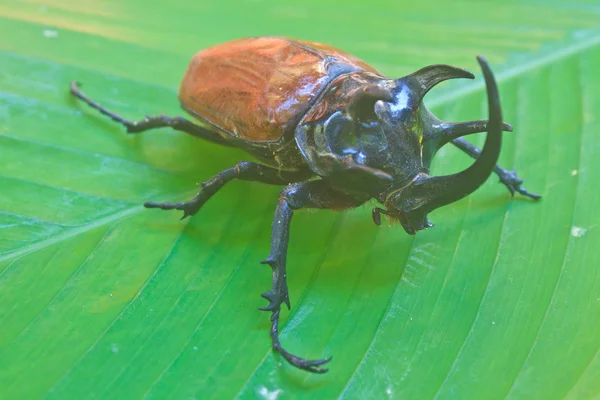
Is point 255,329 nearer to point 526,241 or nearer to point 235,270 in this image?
point 235,270

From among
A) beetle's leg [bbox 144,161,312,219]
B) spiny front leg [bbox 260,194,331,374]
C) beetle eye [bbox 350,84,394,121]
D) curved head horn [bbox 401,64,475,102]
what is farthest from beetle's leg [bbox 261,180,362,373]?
curved head horn [bbox 401,64,475,102]

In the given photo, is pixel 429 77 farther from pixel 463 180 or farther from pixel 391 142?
pixel 463 180

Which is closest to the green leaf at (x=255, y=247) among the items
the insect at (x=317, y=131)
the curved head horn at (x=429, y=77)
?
the insect at (x=317, y=131)

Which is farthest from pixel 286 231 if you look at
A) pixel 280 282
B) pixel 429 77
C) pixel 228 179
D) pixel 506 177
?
pixel 506 177

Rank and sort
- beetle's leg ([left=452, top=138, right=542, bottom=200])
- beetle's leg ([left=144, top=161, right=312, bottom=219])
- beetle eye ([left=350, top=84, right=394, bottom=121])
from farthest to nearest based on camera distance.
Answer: beetle's leg ([left=452, top=138, right=542, bottom=200]), beetle's leg ([left=144, top=161, right=312, bottom=219]), beetle eye ([left=350, top=84, right=394, bottom=121])

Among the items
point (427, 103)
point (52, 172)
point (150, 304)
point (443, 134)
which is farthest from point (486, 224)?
point (52, 172)

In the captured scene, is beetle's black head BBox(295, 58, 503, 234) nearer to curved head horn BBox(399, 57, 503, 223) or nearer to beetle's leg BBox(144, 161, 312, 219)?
curved head horn BBox(399, 57, 503, 223)

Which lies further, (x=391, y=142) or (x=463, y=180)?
(x=391, y=142)

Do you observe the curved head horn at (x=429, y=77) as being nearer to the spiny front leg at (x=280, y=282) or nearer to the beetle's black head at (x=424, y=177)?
the beetle's black head at (x=424, y=177)
